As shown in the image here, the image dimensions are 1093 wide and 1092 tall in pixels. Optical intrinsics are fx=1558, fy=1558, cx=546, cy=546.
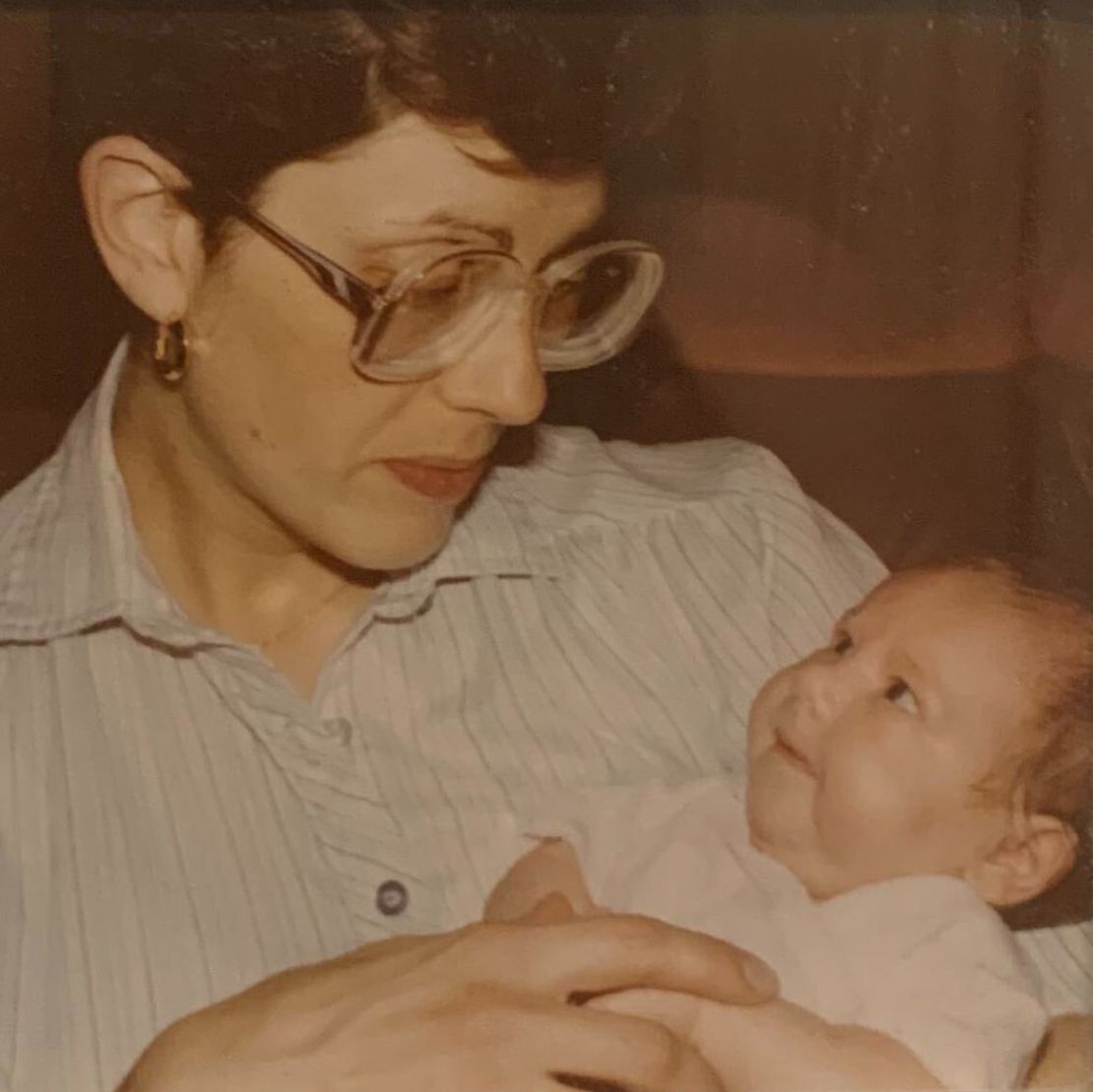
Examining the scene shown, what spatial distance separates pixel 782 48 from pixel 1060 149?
18 cm

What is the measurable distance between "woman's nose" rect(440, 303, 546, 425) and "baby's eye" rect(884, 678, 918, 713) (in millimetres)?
252

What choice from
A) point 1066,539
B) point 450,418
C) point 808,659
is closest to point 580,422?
point 450,418

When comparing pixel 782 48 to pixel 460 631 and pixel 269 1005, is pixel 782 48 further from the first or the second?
pixel 269 1005

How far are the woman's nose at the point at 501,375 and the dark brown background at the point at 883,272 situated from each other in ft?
0.08

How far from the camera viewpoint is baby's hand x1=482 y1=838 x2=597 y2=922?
2.73 ft

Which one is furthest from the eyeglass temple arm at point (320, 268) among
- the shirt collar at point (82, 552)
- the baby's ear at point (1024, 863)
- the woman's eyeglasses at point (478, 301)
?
the baby's ear at point (1024, 863)

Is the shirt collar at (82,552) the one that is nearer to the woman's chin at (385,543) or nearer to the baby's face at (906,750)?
the woman's chin at (385,543)

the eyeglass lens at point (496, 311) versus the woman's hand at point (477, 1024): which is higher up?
the eyeglass lens at point (496, 311)

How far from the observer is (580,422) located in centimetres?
91

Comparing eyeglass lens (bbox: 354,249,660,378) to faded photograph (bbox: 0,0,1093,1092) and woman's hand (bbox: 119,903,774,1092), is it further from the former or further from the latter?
woman's hand (bbox: 119,903,774,1092)

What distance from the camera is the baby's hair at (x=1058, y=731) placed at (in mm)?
827

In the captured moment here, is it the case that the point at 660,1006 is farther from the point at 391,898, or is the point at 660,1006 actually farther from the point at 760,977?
the point at 391,898

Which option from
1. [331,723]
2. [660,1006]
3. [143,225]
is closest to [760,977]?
[660,1006]

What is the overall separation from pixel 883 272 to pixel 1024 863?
0.34 meters
